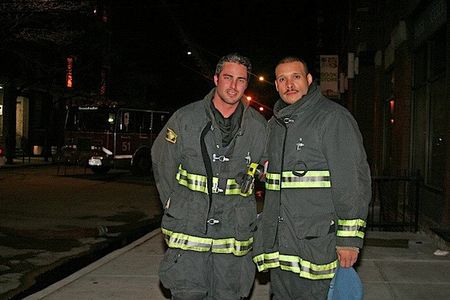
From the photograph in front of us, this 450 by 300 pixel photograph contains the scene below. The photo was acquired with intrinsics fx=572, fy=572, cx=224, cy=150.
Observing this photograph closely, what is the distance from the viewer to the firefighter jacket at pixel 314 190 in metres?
3.39

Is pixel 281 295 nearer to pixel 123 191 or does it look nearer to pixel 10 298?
pixel 10 298

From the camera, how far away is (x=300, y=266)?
11.7 ft

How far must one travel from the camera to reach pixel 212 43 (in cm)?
4350

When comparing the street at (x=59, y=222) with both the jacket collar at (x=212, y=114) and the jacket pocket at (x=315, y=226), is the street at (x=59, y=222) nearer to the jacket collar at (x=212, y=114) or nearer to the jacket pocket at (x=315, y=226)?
the jacket collar at (x=212, y=114)

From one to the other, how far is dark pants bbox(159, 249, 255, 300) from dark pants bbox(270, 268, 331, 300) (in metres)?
0.20

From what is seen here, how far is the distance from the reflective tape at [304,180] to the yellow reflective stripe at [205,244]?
0.46 metres

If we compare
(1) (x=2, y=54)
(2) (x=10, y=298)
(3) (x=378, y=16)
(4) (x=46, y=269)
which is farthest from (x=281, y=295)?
(1) (x=2, y=54)

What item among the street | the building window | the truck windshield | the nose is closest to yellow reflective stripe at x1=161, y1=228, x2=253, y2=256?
the nose

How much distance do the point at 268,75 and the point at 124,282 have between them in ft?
166

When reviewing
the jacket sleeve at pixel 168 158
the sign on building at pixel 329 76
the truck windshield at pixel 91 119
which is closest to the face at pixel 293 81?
the jacket sleeve at pixel 168 158

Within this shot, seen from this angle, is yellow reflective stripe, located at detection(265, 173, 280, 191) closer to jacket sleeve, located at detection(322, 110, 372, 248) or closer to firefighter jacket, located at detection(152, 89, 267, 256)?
firefighter jacket, located at detection(152, 89, 267, 256)

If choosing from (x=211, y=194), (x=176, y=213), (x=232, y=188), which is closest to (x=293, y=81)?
(x=232, y=188)

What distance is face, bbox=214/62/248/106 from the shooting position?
3.82 m

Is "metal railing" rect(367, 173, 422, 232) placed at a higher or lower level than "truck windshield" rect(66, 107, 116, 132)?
lower
